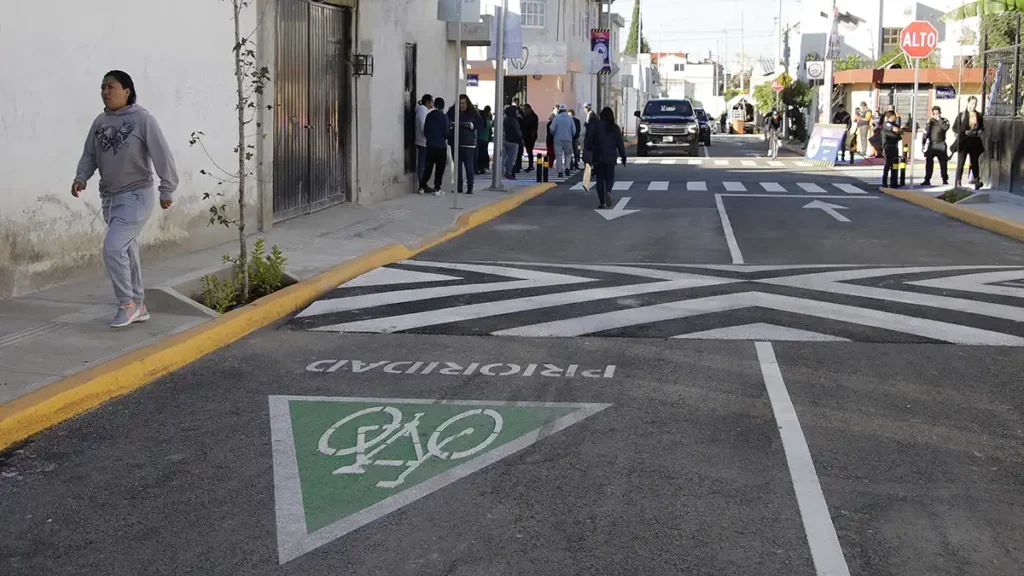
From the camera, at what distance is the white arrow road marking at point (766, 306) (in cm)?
913

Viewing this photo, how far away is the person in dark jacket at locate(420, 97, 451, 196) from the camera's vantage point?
21.6 meters

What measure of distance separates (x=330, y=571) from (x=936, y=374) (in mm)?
4781

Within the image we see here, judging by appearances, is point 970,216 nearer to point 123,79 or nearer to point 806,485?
point 123,79

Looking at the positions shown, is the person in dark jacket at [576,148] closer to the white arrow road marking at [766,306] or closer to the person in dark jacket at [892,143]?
the person in dark jacket at [892,143]

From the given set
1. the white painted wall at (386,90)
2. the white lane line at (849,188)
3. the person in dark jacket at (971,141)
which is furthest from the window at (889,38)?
the white painted wall at (386,90)

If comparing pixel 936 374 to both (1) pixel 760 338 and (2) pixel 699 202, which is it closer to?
(1) pixel 760 338

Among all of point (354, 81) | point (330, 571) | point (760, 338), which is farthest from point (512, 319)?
point (354, 81)

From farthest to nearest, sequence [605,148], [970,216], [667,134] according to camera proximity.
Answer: [667,134] → [605,148] → [970,216]

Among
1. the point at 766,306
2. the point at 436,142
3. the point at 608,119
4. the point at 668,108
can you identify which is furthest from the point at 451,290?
the point at 668,108

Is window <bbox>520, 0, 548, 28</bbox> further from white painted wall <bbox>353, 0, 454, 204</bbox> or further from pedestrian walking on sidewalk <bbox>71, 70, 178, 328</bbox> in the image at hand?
pedestrian walking on sidewalk <bbox>71, 70, 178, 328</bbox>

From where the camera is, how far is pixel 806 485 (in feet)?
17.8

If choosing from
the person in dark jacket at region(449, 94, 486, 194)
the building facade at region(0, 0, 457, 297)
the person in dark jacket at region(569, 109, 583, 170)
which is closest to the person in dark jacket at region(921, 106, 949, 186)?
the person in dark jacket at region(569, 109, 583, 170)

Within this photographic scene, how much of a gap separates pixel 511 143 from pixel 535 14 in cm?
2535

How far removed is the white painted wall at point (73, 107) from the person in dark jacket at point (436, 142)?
27.4 feet
